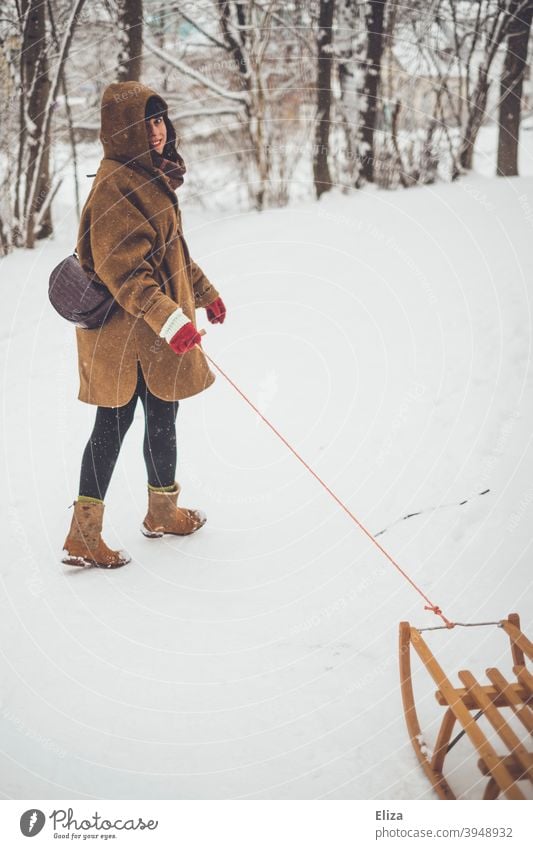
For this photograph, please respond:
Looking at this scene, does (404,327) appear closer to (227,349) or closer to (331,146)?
(227,349)

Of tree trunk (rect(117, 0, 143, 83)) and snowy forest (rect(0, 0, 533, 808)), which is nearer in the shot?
snowy forest (rect(0, 0, 533, 808))

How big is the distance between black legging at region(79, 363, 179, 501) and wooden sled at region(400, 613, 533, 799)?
1.22m

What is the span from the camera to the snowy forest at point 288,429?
180 cm

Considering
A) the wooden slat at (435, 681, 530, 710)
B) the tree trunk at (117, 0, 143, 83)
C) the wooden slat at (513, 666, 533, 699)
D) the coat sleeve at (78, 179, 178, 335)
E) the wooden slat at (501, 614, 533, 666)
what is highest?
the tree trunk at (117, 0, 143, 83)

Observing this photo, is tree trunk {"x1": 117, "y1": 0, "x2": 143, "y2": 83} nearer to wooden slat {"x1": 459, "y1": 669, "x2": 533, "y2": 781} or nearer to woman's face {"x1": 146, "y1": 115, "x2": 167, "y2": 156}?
woman's face {"x1": 146, "y1": 115, "x2": 167, "y2": 156}

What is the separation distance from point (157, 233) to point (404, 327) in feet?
5.46

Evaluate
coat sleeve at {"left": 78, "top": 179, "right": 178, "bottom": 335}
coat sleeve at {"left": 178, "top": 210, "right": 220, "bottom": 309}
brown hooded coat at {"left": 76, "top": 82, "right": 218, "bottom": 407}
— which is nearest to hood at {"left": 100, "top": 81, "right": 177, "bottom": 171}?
brown hooded coat at {"left": 76, "top": 82, "right": 218, "bottom": 407}

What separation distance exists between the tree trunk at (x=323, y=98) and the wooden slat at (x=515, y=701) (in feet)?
14.0

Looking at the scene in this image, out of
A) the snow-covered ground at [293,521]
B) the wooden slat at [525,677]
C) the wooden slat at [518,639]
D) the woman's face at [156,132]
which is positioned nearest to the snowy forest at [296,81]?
the snow-covered ground at [293,521]

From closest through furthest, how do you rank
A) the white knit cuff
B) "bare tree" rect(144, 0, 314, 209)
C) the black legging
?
the white knit cuff, the black legging, "bare tree" rect(144, 0, 314, 209)

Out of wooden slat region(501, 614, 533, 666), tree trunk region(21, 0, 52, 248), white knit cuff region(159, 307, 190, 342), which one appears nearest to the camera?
wooden slat region(501, 614, 533, 666)

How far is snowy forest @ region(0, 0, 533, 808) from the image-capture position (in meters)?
1.80

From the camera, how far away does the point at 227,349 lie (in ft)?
13.2
